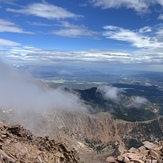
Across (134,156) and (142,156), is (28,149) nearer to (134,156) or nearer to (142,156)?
(134,156)

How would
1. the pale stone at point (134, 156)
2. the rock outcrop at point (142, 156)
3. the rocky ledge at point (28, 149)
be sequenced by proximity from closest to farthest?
1. the rock outcrop at point (142, 156)
2. the pale stone at point (134, 156)
3. the rocky ledge at point (28, 149)

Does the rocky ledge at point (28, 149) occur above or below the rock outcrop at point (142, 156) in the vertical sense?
below

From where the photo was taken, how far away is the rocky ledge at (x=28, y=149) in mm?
78812

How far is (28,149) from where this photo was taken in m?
89.9

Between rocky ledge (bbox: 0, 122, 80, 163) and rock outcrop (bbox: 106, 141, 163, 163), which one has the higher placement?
rock outcrop (bbox: 106, 141, 163, 163)

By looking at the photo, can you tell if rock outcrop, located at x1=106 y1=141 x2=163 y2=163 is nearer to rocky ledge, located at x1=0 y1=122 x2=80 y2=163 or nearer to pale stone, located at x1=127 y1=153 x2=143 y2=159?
pale stone, located at x1=127 y1=153 x2=143 y2=159

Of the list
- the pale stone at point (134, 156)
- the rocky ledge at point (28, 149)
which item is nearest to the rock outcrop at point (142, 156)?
the pale stone at point (134, 156)

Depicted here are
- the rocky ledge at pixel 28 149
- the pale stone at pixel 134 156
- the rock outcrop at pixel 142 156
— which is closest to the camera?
the rock outcrop at pixel 142 156

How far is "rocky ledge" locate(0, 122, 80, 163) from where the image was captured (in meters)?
78.8

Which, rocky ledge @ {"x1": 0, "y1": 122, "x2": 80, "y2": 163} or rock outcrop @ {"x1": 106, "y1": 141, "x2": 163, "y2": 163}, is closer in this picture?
rock outcrop @ {"x1": 106, "y1": 141, "x2": 163, "y2": 163}

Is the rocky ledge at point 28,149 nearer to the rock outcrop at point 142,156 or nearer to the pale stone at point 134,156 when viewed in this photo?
the rock outcrop at point 142,156

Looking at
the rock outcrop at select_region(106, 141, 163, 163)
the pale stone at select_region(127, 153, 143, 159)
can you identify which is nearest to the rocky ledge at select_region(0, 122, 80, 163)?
the rock outcrop at select_region(106, 141, 163, 163)

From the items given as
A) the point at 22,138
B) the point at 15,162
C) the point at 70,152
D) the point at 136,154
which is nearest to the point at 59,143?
the point at 70,152

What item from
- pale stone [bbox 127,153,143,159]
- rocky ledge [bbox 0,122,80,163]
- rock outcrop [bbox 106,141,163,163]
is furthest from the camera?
rocky ledge [bbox 0,122,80,163]
